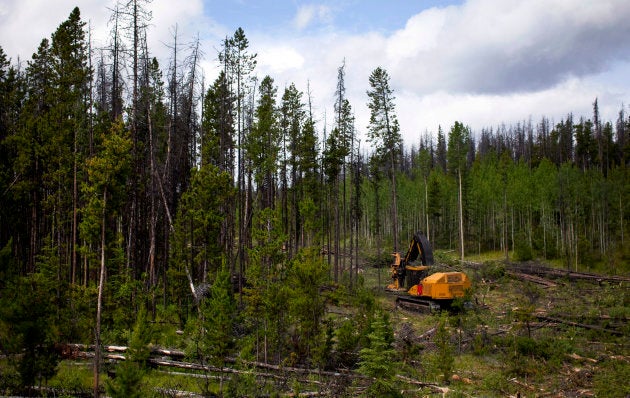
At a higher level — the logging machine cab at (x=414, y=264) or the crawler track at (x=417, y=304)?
the logging machine cab at (x=414, y=264)

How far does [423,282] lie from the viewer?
82.3 ft

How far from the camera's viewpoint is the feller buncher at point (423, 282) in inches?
950

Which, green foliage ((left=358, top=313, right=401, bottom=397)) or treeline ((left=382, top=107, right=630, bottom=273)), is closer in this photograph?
green foliage ((left=358, top=313, right=401, bottom=397))

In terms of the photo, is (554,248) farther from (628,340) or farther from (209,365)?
(209,365)

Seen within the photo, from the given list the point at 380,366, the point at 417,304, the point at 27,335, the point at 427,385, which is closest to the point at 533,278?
the point at 417,304

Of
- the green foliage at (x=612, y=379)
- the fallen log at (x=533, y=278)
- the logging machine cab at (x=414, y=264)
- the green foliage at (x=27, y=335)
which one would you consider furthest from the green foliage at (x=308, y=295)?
the fallen log at (x=533, y=278)

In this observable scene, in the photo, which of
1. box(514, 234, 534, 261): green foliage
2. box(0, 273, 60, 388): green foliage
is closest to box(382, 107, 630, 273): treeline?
box(514, 234, 534, 261): green foliage

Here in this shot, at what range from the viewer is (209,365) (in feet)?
46.6

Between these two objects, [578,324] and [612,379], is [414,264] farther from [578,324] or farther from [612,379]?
[612,379]

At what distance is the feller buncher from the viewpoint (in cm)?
2414

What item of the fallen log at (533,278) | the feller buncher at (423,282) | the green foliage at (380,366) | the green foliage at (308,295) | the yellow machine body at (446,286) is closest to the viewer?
the green foliage at (380,366)

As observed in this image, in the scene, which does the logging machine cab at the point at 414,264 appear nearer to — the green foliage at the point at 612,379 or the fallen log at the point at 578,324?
the fallen log at the point at 578,324

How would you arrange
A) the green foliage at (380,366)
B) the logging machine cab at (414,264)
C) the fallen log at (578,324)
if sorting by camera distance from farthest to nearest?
the logging machine cab at (414,264), the fallen log at (578,324), the green foliage at (380,366)

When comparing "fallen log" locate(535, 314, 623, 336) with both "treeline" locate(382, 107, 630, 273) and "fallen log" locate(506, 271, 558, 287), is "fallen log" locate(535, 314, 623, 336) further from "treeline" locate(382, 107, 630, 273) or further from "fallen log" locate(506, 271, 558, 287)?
"treeline" locate(382, 107, 630, 273)
